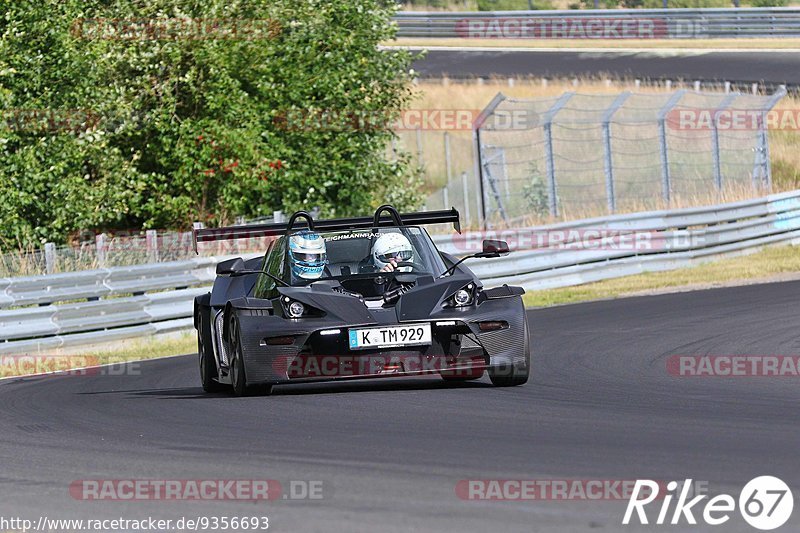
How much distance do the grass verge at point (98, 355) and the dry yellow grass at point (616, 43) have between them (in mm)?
35029

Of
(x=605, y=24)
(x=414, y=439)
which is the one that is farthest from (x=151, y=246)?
(x=605, y=24)

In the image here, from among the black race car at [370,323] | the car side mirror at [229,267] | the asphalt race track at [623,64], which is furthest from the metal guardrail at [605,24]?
the black race car at [370,323]

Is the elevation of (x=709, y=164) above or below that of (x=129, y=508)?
below

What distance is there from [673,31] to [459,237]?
34692 mm

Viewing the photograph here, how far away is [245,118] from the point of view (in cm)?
2612

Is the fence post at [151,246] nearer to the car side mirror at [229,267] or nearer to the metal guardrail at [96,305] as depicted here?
the metal guardrail at [96,305]

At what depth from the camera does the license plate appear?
1033 centimetres

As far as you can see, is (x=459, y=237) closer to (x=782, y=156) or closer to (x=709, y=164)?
(x=709, y=164)

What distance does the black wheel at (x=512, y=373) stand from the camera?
1070 cm

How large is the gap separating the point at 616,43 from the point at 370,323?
4666cm

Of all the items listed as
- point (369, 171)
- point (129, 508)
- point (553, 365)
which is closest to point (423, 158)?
point (369, 171)

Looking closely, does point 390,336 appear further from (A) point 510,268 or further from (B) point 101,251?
(A) point 510,268

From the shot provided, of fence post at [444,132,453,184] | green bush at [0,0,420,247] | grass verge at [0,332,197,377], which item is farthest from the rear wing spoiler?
fence post at [444,132,453,184]

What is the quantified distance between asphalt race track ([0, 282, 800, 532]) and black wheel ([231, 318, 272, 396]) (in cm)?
12
